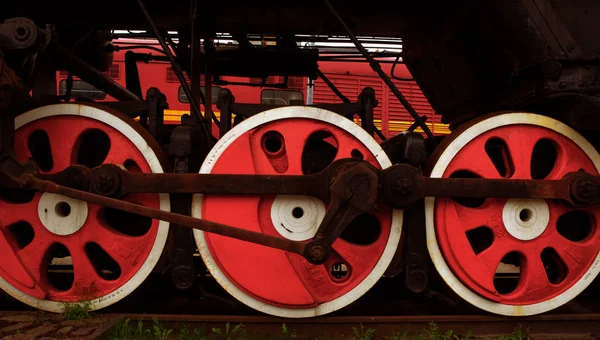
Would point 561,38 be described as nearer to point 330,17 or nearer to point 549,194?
point 549,194

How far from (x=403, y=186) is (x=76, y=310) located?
1591 mm

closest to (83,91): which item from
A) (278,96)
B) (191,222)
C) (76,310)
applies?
(278,96)

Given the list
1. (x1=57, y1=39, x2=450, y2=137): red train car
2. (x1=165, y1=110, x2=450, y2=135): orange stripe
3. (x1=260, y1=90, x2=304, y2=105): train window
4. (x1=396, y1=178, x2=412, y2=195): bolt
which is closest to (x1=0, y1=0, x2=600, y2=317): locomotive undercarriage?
(x1=396, y1=178, x2=412, y2=195): bolt

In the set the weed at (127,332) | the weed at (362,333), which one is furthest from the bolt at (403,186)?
the weed at (127,332)

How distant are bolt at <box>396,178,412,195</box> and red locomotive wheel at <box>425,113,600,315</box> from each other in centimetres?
19

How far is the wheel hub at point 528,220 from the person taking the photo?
1889 mm

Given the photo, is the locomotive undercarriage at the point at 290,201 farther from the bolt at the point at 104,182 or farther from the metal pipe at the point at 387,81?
the metal pipe at the point at 387,81

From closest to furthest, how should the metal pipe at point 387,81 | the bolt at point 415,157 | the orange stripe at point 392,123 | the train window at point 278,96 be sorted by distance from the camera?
the bolt at point 415,157 < the metal pipe at point 387,81 < the train window at point 278,96 < the orange stripe at point 392,123

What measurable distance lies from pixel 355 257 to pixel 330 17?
163 cm

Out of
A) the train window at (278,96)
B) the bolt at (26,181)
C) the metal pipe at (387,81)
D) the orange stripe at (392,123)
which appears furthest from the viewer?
the orange stripe at (392,123)

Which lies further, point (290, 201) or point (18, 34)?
point (290, 201)

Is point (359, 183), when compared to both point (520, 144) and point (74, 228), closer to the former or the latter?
point (520, 144)

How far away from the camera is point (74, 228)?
186 centimetres

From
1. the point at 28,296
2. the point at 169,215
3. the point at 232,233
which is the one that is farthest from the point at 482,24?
the point at 28,296
